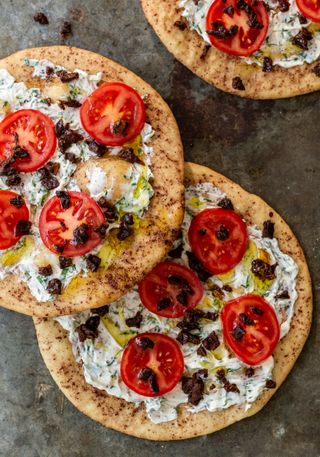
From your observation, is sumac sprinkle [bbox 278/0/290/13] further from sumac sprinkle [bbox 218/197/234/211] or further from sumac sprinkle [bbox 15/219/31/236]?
sumac sprinkle [bbox 15/219/31/236]

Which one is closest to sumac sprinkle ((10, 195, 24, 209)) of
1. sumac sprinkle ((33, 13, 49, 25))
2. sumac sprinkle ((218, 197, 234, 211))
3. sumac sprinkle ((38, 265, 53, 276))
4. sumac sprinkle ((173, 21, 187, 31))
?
sumac sprinkle ((38, 265, 53, 276))

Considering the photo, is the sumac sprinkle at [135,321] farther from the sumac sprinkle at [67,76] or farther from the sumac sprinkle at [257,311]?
the sumac sprinkle at [67,76]

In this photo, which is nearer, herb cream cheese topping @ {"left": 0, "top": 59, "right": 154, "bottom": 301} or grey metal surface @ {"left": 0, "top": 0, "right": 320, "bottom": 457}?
herb cream cheese topping @ {"left": 0, "top": 59, "right": 154, "bottom": 301}

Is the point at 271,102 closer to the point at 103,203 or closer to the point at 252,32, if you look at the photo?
the point at 252,32

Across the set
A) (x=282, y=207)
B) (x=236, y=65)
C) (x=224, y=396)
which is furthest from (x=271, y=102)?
(x=224, y=396)

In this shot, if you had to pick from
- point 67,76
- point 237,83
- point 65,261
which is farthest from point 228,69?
point 65,261

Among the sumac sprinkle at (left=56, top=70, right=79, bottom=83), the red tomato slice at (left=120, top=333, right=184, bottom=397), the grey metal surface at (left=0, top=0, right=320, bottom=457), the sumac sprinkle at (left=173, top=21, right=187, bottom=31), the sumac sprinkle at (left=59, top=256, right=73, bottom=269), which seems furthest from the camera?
the grey metal surface at (left=0, top=0, right=320, bottom=457)
